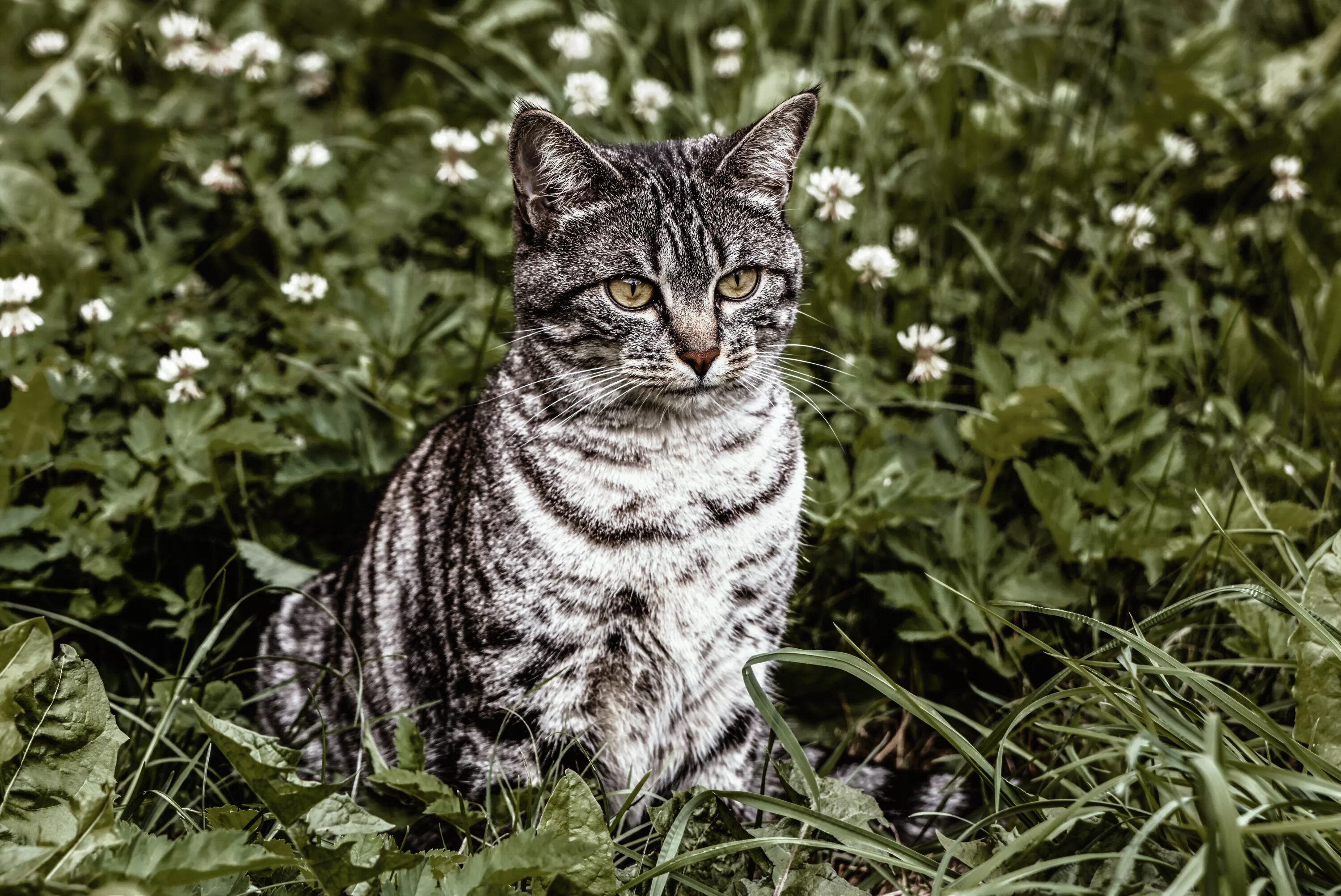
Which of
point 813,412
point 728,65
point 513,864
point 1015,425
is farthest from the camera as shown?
point 728,65

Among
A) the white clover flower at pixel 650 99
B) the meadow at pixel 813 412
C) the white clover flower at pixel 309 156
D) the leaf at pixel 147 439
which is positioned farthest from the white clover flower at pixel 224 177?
the white clover flower at pixel 650 99

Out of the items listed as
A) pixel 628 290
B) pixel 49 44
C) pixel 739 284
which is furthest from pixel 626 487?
pixel 49 44

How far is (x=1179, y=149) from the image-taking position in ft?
13.8

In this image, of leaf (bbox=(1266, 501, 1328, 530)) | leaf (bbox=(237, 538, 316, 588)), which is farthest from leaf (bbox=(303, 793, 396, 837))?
leaf (bbox=(1266, 501, 1328, 530))

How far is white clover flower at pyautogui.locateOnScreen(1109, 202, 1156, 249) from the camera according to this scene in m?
3.78

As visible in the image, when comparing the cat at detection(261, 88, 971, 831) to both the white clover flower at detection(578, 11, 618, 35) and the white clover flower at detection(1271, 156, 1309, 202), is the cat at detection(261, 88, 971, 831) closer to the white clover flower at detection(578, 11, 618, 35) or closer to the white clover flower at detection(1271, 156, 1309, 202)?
the white clover flower at detection(1271, 156, 1309, 202)

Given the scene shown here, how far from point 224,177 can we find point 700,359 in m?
2.18

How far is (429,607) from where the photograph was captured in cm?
273

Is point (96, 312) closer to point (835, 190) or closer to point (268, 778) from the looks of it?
point (268, 778)

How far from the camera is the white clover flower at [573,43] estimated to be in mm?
4414

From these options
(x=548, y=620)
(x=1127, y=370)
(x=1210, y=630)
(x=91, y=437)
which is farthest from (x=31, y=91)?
(x=1210, y=630)

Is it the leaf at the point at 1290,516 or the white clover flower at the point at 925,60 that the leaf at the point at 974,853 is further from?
the white clover flower at the point at 925,60

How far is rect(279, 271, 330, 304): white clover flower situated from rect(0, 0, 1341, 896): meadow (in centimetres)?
2

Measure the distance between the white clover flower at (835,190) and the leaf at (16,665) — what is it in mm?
2276
